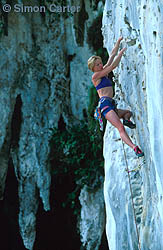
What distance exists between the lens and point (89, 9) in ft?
30.2

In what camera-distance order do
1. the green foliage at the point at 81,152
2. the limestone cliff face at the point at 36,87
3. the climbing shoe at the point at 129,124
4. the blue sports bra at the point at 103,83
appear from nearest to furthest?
the climbing shoe at the point at 129,124
the blue sports bra at the point at 103,83
the green foliage at the point at 81,152
the limestone cliff face at the point at 36,87

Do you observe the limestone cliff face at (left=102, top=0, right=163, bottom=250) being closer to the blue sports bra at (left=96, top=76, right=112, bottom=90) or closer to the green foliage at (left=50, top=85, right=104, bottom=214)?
the blue sports bra at (left=96, top=76, right=112, bottom=90)

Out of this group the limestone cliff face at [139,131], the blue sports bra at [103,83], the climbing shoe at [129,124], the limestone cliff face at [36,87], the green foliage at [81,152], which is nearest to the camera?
the limestone cliff face at [139,131]

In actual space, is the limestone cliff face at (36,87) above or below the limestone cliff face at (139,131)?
above

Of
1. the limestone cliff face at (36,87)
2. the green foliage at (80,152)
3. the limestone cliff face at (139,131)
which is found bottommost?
the limestone cliff face at (139,131)

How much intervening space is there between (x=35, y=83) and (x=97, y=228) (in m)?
3.78

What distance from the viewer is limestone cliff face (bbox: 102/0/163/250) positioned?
9.19 ft

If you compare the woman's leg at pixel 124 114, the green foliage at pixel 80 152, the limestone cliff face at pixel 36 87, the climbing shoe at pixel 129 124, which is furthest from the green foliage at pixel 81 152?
the climbing shoe at pixel 129 124

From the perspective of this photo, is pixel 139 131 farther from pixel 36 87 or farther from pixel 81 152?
pixel 36 87

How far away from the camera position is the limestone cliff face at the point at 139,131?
2.80m

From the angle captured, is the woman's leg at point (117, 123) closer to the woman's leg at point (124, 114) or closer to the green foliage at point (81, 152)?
the woman's leg at point (124, 114)

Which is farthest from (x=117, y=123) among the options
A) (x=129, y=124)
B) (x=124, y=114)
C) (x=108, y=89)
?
(x=108, y=89)

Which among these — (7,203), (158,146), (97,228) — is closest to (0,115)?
(7,203)

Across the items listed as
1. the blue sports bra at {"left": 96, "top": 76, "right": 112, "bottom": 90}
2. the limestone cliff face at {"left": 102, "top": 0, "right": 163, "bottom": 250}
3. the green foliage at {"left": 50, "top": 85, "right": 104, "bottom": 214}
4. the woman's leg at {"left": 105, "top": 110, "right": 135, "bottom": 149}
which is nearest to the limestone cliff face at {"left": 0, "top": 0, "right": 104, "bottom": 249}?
the green foliage at {"left": 50, "top": 85, "right": 104, "bottom": 214}
